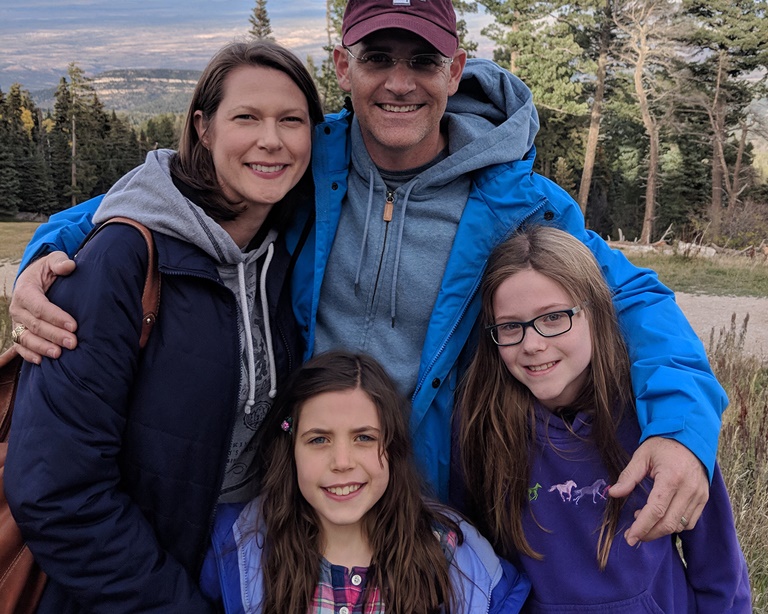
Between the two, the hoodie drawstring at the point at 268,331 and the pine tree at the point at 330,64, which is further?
the pine tree at the point at 330,64

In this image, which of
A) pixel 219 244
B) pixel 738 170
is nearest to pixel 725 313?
pixel 219 244

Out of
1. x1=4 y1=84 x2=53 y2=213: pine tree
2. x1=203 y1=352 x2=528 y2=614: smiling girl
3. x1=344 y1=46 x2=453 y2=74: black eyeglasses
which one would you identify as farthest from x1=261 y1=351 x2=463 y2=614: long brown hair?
x1=4 y1=84 x2=53 y2=213: pine tree

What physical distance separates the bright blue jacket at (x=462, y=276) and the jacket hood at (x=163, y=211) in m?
0.42

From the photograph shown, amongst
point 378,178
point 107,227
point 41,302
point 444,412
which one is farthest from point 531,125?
point 41,302

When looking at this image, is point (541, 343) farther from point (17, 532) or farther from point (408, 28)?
point (17, 532)

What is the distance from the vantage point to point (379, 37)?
2.40 m

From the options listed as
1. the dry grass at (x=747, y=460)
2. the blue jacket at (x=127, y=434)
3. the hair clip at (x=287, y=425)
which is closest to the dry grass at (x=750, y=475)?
the dry grass at (x=747, y=460)

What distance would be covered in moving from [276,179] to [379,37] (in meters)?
0.67

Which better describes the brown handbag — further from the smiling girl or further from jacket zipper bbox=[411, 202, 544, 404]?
jacket zipper bbox=[411, 202, 544, 404]

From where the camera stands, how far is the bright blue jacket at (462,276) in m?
2.28

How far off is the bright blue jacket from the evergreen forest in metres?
20.1

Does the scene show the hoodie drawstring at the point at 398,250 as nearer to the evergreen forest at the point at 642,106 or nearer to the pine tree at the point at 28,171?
the evergreen forest at the point at 642,106

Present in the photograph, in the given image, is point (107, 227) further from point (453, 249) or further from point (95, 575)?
point (453, 249)

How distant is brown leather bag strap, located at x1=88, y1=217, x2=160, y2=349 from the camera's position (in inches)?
74.0
